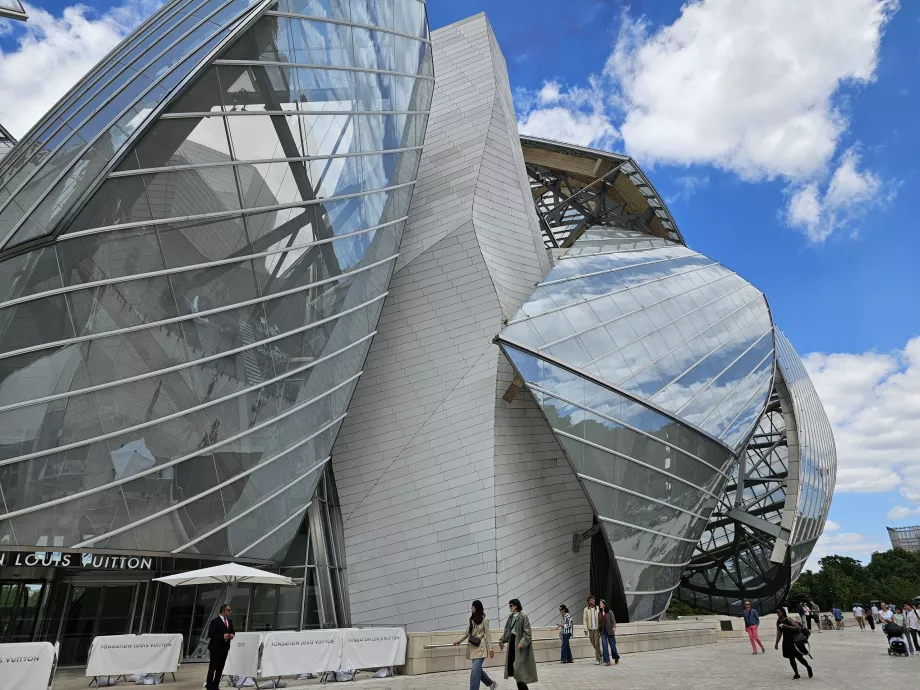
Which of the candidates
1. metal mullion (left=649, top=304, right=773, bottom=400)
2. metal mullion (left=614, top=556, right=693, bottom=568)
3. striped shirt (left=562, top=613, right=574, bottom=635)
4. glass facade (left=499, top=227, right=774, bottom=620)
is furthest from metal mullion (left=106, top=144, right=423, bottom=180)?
metal mullion (left=614, top=556, right=693, bottom=568)

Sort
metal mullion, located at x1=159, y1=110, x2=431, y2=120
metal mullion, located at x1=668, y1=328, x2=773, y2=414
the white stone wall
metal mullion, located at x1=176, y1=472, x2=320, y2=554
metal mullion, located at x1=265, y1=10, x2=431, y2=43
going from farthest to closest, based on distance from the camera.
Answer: metal mullion, located at x1=668, y1=328, x2=773, y2=414, the white stone wall, metal mullion, located at x1=265, y1=10, x2=431, y2=43, metal mullion, located at x1=176, y1=472, x2=320, y2=554, metal mullion, located at x1=159, y1=110, x2=431, y2=120

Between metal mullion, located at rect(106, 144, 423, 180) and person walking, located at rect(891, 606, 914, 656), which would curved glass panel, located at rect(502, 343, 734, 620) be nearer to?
person walking, located at rect(891, 606, 914, 656)

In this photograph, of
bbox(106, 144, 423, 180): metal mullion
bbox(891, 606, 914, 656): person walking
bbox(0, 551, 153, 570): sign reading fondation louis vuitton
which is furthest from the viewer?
bbox(891, 606, 914, 656): person walking

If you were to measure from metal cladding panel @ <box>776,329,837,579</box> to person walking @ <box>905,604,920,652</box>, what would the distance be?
17.0 m

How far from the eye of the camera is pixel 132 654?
40.5 ft

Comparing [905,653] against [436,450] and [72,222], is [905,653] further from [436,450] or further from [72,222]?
[72,222]

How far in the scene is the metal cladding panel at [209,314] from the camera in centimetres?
1379

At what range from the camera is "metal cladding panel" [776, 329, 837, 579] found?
3703 centimetres

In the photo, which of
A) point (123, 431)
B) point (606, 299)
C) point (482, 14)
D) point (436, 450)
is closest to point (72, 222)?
point (123, 431)

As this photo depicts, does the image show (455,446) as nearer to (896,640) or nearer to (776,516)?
(896,640)

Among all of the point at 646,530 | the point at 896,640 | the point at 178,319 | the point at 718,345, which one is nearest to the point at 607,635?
the point at 646,530

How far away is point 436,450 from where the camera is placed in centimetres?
2208

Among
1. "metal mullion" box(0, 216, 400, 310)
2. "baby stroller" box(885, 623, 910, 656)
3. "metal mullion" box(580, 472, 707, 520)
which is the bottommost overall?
"baby stroller" box(885, 623, 910, 656)

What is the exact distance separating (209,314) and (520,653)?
1115 cm
